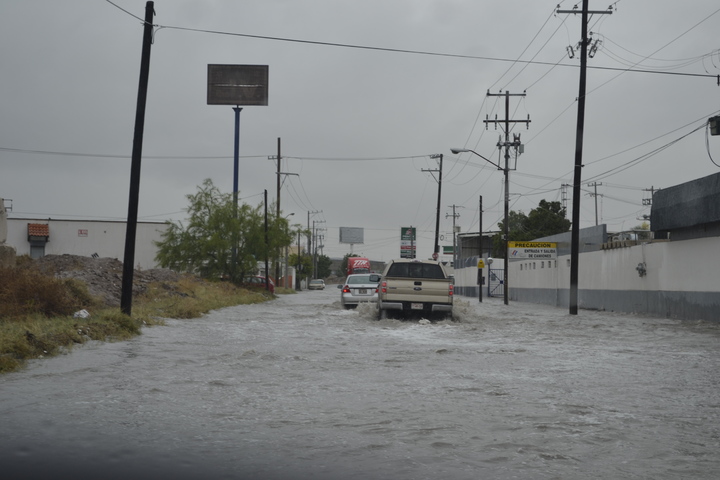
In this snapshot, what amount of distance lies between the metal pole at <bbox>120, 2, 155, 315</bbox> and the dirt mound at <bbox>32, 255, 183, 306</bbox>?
10.9ft

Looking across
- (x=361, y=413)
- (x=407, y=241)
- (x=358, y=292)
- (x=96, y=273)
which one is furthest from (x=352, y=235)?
(x=361, y=413)

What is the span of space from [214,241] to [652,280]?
2896 centimetres

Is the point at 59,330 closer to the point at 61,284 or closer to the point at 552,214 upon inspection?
the point at 61,284

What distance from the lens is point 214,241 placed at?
164 feet

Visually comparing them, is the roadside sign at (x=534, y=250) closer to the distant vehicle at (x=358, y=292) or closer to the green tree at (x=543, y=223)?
the distant vehicle at (x=358, y=292)

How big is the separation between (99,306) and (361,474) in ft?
52.9

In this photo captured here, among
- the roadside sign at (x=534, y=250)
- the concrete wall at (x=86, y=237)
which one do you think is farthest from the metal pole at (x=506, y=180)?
the concrete wall at (x=86, y=237)

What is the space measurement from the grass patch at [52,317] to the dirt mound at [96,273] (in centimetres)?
116

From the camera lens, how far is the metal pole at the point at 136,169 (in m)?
18.5

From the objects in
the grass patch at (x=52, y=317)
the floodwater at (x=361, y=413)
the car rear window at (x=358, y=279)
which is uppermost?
the car rear window at (x=358, y=279)

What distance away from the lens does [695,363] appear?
41.0 feet

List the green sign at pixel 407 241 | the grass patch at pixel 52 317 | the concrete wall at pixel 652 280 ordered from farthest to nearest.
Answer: the green sign at pixel 407 241 < the concrete wall at pixel 652 280 < the grass patch at pixel 52 317

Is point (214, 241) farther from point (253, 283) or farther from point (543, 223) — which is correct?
point (543, 223)

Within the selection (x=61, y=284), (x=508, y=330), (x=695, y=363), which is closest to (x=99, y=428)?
(x=695, y=363)
